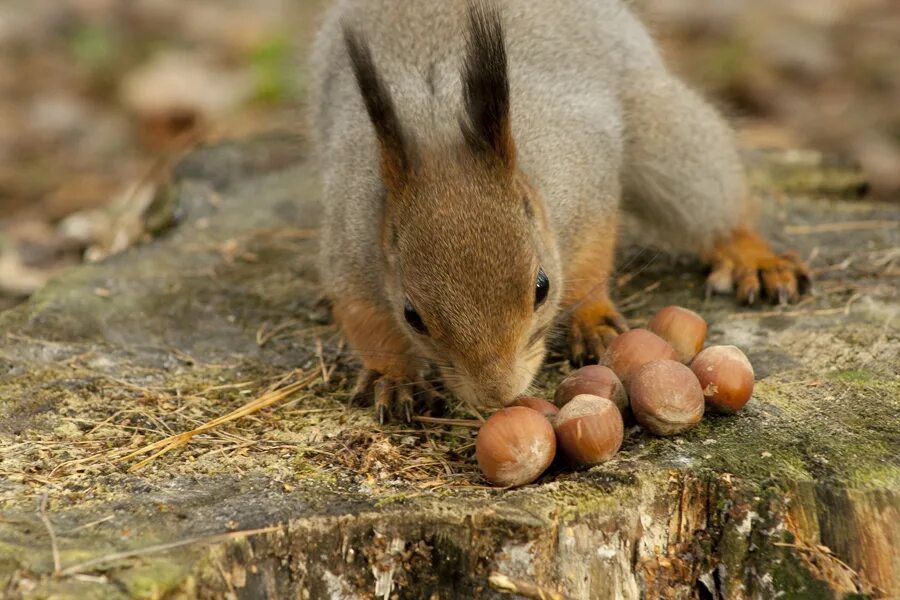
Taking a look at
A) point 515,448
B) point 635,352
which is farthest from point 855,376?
point 515,448

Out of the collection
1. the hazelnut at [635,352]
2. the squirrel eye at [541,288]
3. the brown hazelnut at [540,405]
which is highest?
the squirrel eye at [541,288]

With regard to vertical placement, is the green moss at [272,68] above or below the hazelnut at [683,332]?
above

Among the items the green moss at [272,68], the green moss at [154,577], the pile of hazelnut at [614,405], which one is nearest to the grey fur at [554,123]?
the pile of hazelnut at [614,405]

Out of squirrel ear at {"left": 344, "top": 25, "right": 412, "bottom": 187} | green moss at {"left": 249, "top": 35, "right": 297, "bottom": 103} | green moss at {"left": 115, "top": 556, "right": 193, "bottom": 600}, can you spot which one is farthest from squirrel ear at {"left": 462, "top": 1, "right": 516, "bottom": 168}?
A: green moss at {"left": 249, "top": 35, "right": 297, "bottom": 103}

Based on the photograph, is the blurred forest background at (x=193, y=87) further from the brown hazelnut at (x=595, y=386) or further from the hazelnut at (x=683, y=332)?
the brown hazelnut at (x=595, y=386)

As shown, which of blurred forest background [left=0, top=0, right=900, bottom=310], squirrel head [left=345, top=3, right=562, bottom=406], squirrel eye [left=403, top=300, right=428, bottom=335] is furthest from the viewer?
blurred forest background [left=0, top=0, right=900, bottom=310]

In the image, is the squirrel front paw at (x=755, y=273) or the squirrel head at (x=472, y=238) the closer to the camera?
the squirrel head at (x=472, y=238)

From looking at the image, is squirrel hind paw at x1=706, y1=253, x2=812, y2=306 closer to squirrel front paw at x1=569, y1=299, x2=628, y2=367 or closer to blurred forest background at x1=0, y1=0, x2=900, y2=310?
squirrel front paw at x1=569, y1=299, x2=628, y2=367
